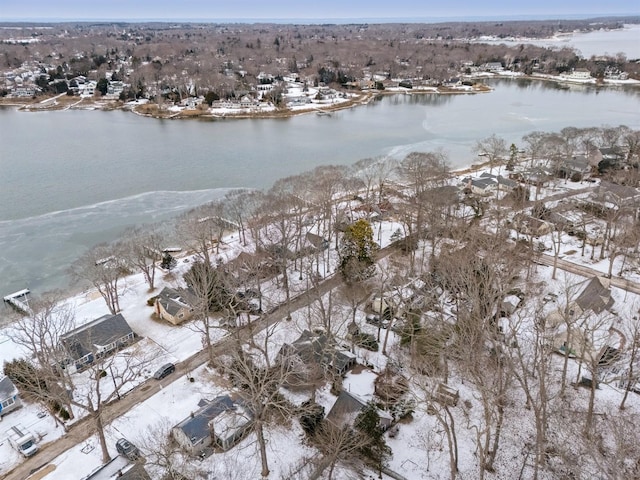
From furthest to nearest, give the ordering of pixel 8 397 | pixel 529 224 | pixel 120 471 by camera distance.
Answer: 1. pixel 529 224
2. pixel 8 397
3. pixel 120 471

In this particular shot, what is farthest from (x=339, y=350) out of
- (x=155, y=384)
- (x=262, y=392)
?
(x=155, y=384)

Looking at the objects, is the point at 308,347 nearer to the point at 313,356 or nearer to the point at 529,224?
the point at 313,356

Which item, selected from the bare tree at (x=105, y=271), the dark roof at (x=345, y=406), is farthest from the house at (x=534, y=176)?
the bare tree at (x=105, y=271)

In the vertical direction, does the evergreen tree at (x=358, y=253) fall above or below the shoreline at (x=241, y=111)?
below

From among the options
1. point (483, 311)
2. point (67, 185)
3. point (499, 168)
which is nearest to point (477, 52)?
point (499, 168)

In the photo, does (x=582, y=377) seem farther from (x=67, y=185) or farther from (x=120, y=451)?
(x=67, y=185)

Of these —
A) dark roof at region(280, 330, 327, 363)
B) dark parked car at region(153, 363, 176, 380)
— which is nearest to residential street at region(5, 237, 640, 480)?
dark parked car at region(153, 363, 176, 380)

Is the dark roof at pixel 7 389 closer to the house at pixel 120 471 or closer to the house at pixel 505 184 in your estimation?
the house at pixel 120 471
